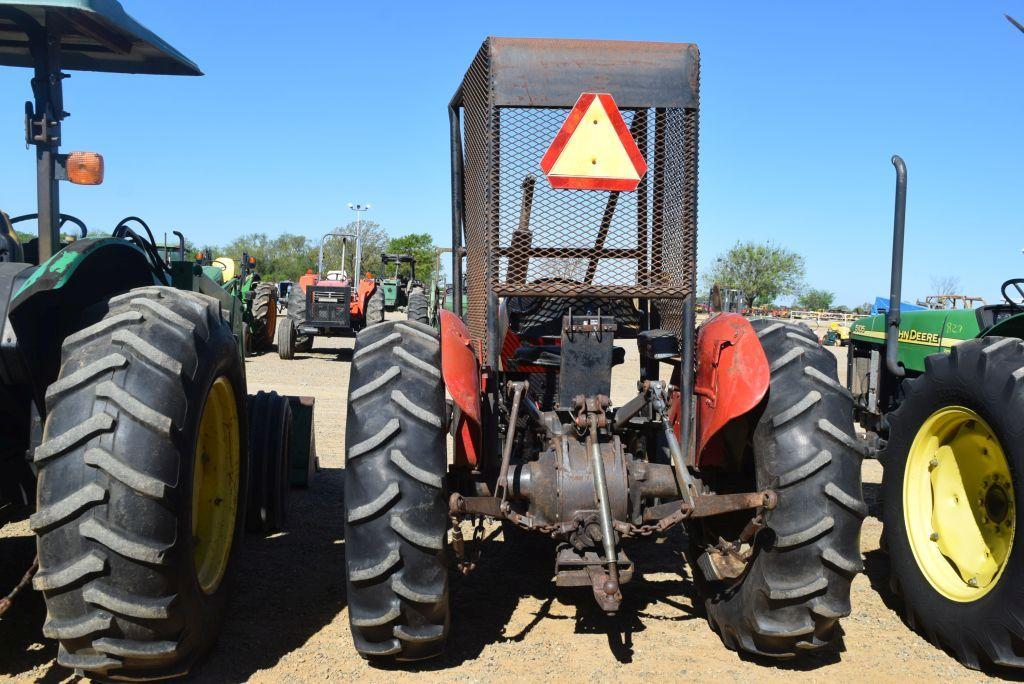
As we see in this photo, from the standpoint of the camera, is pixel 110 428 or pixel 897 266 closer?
pixel 110 428

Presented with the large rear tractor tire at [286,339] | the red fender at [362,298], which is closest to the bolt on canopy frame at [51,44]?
the large rear tractor tire at [286,339]

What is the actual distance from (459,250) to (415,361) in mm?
1316

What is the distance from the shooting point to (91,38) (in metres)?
Result: 4.17

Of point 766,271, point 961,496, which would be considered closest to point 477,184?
point 961,496

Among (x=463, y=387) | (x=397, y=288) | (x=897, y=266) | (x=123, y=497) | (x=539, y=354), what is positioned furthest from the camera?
(x=397, y=288)

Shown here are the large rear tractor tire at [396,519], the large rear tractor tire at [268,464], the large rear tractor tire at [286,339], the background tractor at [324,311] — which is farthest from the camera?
the background tractor at [324,311]

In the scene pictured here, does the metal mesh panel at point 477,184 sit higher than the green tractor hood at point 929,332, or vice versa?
the metal mesh panel at point 477,184

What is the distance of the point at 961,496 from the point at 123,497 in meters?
3.57

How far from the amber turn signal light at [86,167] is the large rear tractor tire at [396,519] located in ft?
4.98

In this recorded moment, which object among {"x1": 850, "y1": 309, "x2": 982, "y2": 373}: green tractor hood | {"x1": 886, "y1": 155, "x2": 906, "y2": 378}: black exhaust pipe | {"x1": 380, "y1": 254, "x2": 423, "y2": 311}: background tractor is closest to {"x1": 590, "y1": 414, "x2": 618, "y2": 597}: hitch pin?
{"x1": 886, "y1": 155, "x2": 906, "y2": 378}: black exhaust pipe

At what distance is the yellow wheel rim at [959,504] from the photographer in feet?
12.2

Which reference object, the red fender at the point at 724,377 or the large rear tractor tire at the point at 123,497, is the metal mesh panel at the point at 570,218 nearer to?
the red fender at the point at 724,377

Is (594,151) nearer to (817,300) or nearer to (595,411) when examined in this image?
(595,411)

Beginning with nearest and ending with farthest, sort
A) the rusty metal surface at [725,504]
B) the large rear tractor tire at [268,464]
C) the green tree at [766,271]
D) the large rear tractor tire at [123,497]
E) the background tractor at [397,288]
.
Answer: the large rear tractor tire at [123,497] → the rusty metal surface at [725,504] → the large rear tractor tire at [268,464] → the background tractor at [397,288] → the green tree at [766,271]
